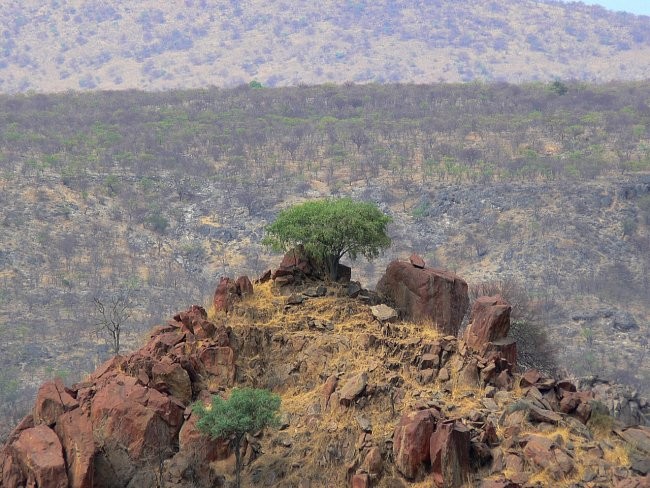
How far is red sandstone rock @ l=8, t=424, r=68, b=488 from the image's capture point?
18422mm

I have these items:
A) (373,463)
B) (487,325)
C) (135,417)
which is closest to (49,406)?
(135,417)

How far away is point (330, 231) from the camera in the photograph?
25047 millimetres

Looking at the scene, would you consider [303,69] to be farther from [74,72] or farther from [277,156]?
[277,156]

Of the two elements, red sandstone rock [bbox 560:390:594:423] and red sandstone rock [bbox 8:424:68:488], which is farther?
red sandstone rock [bbox 560:390:594:423]

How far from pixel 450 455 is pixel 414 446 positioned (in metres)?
0.75

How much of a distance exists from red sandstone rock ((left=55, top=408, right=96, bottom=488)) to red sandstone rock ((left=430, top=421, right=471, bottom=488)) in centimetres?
675

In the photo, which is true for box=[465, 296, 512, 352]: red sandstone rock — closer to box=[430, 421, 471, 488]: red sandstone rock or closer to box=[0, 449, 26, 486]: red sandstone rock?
box=[430, 421, 471, 488]: red sandstone rock

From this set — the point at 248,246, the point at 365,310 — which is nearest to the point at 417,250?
the point at 248,246

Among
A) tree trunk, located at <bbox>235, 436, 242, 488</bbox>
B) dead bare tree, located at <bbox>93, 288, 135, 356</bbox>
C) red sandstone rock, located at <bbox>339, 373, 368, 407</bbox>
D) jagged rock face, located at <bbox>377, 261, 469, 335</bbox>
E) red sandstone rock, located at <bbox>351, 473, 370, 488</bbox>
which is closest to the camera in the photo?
red sandstone rock, located at <bbox>351, 473, 370, 488</bbox>

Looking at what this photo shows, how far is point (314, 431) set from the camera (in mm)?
19984

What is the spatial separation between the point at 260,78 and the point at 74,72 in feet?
112

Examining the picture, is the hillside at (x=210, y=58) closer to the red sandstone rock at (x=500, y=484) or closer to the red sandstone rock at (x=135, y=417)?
the red sandstone rock at (x=135, y=417)

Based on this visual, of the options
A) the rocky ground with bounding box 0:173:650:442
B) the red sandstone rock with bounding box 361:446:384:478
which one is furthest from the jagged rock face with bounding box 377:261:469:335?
the rocky ground with bounding box 0:173:650:442

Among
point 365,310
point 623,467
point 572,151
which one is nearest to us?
point 623,467
